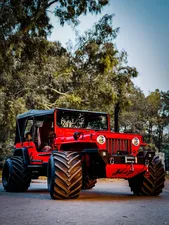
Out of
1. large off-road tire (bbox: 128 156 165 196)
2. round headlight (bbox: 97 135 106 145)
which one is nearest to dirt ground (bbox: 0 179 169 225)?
round headlight (bbox: 97 135 106 145)

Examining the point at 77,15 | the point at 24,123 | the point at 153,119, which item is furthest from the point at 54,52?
the point at 153,119

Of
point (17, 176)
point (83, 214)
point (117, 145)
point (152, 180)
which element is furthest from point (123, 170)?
point (17, 176)

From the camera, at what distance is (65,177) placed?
385 inches

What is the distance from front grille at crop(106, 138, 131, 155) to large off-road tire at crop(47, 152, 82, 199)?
3.48 feet

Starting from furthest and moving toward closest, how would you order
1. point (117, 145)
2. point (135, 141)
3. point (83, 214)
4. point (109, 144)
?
point (135, 141) < point (117, 145) < point (109, 144) < point (83, 214)

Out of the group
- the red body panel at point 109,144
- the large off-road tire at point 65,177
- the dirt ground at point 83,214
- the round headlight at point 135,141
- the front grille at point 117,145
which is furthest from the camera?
the round headlight at point 135,141

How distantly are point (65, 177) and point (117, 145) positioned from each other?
5.68ft

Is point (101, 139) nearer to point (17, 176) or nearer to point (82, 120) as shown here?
point (82, 120)

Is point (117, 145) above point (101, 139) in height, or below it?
below

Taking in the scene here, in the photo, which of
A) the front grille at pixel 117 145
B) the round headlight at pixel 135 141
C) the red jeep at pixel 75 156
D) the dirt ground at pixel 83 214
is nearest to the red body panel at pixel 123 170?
the red jeep at pixel 75 156

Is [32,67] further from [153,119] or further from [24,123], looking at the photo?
[153,119]

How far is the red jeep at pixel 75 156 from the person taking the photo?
9914 mm

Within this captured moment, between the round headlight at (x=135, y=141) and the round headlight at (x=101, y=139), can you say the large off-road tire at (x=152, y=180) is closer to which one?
the round headlight at (x=135, y=141)

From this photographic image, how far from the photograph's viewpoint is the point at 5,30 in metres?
19.3
